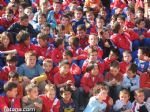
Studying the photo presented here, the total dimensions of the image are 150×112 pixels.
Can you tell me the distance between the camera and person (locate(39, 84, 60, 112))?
6828mm

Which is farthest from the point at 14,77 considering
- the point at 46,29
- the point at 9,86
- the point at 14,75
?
the point at 46,29

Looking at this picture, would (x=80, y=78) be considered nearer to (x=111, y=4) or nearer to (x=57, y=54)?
(x=57, y=54)

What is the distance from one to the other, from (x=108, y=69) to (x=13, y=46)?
1655 millimetres

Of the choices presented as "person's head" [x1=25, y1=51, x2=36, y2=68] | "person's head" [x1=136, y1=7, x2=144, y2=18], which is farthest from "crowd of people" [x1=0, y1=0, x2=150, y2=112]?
"person's head" [x1=136, y1=7, x2=144, y2=18]

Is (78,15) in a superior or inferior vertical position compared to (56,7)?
inferior

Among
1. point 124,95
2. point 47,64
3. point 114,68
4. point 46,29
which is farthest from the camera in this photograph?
point 46,29

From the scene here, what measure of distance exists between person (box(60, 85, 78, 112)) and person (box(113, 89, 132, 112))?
2.15 feet

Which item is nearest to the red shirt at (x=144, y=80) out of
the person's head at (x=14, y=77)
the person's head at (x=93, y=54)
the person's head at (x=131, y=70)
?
the person's head at (x=131, y=70)

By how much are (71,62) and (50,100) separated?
1.32 metres

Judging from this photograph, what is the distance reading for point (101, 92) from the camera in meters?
6.99

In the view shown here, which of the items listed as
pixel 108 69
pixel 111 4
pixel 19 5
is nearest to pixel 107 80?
pixel 108 69

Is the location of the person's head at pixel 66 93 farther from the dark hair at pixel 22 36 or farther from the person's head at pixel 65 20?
the person's head at pixel 65 20

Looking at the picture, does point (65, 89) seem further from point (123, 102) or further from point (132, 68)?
point (132, 68)

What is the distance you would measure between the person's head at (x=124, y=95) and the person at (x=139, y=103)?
153 millimetres
